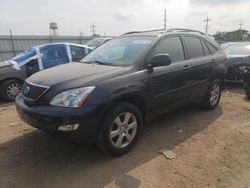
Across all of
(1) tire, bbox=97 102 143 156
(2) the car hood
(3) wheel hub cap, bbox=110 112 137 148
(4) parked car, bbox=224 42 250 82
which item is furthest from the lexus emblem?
(4) parked car, bbox=224 42 250 82

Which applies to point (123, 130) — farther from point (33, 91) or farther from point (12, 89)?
point (12, 89)

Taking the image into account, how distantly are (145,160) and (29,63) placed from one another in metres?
5.13

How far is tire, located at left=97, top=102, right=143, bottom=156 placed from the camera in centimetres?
338

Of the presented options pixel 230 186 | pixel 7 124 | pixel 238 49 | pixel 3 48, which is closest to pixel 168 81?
pixel 230 186

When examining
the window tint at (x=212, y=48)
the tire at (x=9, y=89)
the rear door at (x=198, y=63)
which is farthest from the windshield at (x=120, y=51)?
the tire at (x=9, y=89)

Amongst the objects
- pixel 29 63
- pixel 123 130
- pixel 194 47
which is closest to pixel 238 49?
pixel 194 47

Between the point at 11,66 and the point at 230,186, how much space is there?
6192 millimetres

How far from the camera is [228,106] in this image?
6145mm

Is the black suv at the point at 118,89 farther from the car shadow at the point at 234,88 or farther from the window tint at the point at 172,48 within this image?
the car shadow at the point at 234,88

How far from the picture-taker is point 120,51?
439 centimetres

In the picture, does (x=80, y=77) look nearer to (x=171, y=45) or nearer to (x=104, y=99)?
(x=104, y=99)

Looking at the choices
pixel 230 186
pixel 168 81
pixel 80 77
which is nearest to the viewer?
pixel 230 186

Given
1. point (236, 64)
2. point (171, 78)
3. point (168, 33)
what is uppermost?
point (168, 33)

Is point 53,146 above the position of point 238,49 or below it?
below
